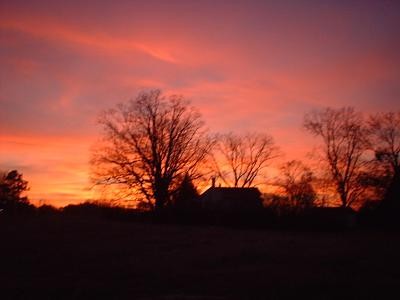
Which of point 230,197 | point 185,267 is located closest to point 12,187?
point 230,197

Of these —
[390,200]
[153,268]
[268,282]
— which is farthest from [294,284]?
[390,200]

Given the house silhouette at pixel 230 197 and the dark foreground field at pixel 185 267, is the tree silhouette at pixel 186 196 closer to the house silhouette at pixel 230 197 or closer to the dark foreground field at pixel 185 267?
the house silhouette at pixel 230 197

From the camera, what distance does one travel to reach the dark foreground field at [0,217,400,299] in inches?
544

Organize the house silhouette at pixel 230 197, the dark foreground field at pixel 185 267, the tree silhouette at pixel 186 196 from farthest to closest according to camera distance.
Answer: the house silhouette at pixel 230 197, the tree silhouette at pixel 186 196, the dark foreground field at pixel 185 267

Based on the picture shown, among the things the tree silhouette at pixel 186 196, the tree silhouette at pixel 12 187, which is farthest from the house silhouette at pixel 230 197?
the tree silhouette at pixel 12 187

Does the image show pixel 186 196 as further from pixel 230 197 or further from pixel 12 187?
pixel 12 187

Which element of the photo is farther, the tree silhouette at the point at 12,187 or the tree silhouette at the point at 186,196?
the tree silhouette at the point at 12,187

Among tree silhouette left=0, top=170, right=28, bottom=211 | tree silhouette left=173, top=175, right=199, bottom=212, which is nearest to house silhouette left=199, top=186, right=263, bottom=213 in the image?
tree silhouette left=173, top=175, right=199, bottom=212

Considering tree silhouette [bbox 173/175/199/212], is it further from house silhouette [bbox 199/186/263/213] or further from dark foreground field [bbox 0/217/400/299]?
dark foreground field [bbox 0/217/400/299]

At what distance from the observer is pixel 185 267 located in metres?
19.0

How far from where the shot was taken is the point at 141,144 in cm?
5678

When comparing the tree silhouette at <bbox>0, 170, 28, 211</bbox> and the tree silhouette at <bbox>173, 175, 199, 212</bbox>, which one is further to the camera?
the tree silhouette at <bbox>0, 170, 28, 211</bbox>

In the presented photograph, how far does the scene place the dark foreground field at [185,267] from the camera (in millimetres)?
13810

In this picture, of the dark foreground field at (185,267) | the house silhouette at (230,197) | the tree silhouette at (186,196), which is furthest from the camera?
the house silhouette at (230,197)
